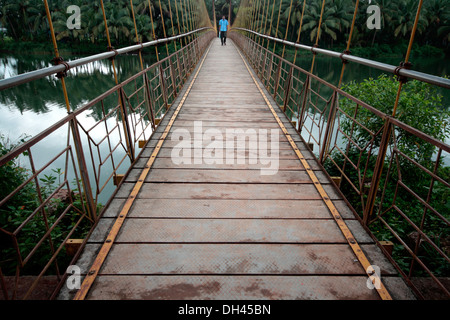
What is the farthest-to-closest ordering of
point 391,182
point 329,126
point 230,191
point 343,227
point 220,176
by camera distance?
point 391,182 → point 329,126 → point 220,176 → point 230,191 → point 343,227

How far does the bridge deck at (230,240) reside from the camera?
141cm

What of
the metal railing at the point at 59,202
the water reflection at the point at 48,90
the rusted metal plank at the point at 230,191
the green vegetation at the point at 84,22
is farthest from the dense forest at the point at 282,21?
the rusted metal plank at the point at 230,191

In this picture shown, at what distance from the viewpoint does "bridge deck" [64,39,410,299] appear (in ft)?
4.62

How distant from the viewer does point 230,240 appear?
5.65ft

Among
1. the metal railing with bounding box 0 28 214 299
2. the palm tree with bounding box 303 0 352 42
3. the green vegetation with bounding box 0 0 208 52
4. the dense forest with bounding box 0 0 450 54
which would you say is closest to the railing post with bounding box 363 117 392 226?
the metal railing with bounding box 0 28 214 299

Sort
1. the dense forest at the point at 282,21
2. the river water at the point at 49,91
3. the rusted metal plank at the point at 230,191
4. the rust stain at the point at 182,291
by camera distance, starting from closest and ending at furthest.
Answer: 1. the rust stain at the point at 182,291
2. the rusted metal plank at the point at 230,191
3. the river water at the point at 49,91
4. the dense forest at the point at 282,21

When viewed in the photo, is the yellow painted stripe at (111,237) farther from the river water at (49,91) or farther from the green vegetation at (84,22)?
the green vegetation at (84,22)

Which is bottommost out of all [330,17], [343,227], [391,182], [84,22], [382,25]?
[391,182]

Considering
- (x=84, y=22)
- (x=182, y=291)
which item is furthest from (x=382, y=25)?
(x=182, y=291)

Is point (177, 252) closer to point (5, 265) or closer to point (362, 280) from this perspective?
point (362, 280)

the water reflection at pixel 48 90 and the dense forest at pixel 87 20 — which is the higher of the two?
the dense forest at pixel 87 20

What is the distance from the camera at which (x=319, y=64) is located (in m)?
32.2

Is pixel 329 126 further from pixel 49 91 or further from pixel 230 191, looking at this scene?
pixel 49 91

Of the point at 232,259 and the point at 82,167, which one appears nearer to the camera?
the point at 232,259
